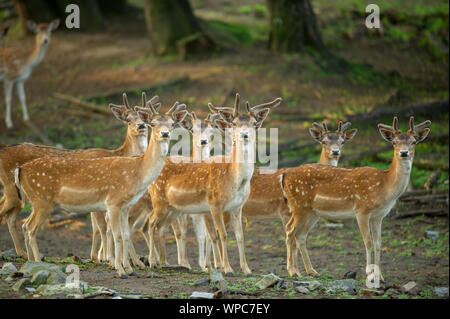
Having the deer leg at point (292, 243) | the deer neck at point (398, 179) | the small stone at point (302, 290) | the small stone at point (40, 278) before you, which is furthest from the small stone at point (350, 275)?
the small stone at point (40, 278)

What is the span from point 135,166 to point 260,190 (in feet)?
7.92

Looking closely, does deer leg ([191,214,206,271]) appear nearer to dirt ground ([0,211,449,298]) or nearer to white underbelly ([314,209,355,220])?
dirt ground ([0,211,449,298])

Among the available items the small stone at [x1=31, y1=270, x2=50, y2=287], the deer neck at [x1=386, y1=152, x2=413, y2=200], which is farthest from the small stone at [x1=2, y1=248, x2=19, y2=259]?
the deer neck at [x1=386, y1=152, x2=413, y2=200]

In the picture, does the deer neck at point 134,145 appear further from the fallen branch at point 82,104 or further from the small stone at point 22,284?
the fallen branch at point 82,104

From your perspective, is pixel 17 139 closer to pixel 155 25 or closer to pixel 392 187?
pixel 155 25

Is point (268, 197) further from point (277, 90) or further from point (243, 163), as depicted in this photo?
point (277, 90)

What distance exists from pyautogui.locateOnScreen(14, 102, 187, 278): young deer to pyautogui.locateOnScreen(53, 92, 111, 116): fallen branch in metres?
9.41

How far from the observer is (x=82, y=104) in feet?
66.1

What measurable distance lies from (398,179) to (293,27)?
11.8 meters

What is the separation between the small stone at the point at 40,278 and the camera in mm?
8844

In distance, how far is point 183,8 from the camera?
22609 millimetres

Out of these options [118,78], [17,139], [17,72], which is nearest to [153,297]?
[17,139]

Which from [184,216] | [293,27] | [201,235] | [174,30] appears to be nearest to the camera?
[201,235]

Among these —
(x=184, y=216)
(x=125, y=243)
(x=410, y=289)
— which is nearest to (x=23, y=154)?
(x=125, y=243)
